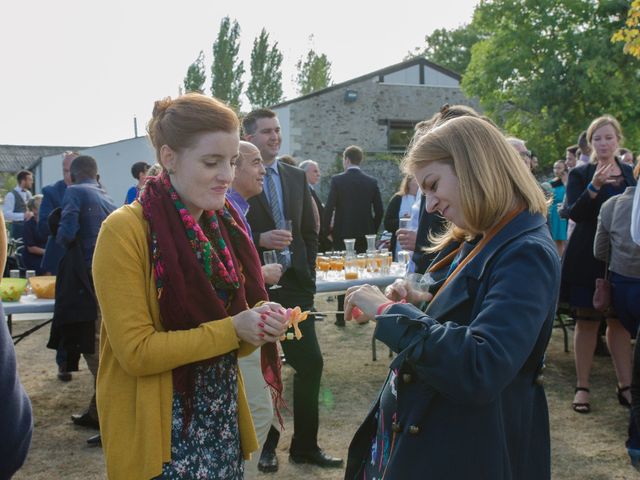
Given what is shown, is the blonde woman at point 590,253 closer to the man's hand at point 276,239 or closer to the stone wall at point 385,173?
the man's hand at point 276,239

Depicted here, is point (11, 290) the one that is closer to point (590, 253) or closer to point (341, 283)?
point (341, 283)

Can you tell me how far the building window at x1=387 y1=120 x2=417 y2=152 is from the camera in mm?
25844

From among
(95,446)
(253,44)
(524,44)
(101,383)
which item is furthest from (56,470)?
(253,44)

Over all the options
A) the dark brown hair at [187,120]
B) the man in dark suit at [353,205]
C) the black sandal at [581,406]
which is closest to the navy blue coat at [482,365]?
the dark brown hair at [187,120]

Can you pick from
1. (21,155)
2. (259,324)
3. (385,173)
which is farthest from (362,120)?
(21,155)

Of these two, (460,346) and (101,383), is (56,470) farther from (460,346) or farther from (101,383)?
(460,346)

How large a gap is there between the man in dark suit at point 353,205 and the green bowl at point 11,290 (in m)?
4.63

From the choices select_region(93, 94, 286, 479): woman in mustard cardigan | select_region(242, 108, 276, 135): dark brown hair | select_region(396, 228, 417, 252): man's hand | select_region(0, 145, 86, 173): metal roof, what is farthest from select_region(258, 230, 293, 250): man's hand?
select_region(0, 145, 86, 173): metal roof

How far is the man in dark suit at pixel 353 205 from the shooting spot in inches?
359

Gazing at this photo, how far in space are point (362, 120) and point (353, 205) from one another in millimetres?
16643

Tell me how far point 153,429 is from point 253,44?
144 feet

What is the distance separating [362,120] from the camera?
2520 centimetres

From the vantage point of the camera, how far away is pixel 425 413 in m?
1.82

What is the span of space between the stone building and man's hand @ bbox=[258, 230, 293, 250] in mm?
19715
